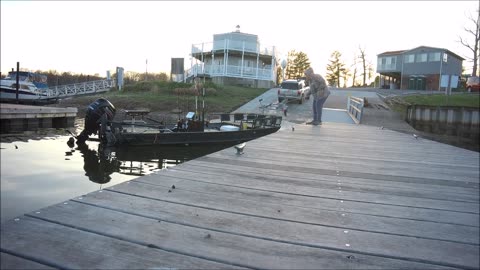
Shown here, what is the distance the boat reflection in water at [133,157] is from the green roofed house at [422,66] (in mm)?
46649

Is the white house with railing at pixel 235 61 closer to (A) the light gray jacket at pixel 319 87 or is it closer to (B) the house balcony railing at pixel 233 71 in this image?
(B) the house balcony railing at pixel 233 71

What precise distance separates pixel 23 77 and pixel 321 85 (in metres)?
34.5

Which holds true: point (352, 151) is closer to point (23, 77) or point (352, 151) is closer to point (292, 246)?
point (292, 246)

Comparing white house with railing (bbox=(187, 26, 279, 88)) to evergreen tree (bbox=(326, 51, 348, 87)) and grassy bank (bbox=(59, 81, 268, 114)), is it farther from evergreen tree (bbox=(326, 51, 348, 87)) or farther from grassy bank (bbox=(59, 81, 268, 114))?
evergreen tree (bbox=(326, 51, 348, 87))

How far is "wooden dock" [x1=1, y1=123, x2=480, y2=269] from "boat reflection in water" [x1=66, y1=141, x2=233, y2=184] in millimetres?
5058

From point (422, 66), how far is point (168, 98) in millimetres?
39411


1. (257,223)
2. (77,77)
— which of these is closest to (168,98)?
(77,77)

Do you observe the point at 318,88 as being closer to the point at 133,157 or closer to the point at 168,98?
the point at 133,157

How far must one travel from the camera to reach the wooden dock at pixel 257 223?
2516 millimetres

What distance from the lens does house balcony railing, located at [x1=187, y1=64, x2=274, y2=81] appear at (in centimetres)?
4444

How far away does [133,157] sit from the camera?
12.3 metres

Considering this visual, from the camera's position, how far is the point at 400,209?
4117 millimetres

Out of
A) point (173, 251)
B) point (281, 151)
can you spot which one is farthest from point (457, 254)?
point (281, 151)

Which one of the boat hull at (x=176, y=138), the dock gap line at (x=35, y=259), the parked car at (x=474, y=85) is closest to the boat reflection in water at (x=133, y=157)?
the boat hull at (x=176, y=138)
